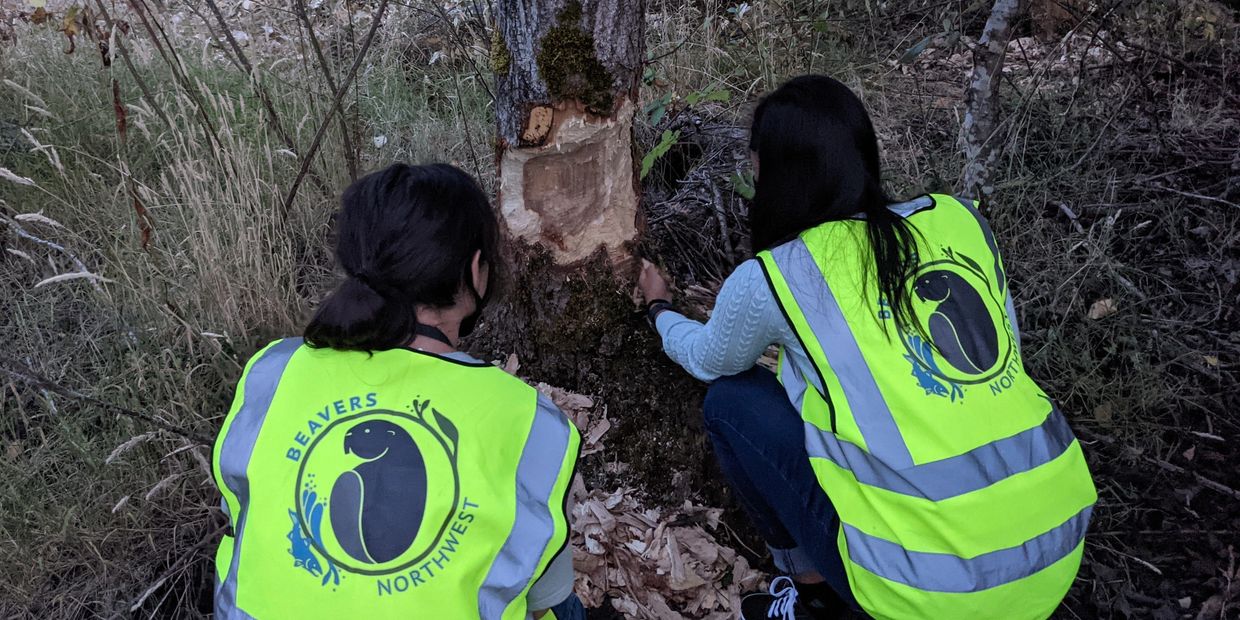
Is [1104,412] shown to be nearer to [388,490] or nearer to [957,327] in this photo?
[957,327]

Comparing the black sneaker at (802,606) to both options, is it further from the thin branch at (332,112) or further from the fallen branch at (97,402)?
the thin branch at (332,112)

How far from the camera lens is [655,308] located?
221 centimetres

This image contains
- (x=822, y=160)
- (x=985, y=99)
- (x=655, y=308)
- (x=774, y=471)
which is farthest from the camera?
(x=985, y=99)

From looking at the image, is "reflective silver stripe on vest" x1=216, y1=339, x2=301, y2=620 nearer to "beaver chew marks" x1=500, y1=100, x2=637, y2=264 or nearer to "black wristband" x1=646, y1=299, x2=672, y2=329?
"beaver chew marks" x1=500, y1=100, x2=637, y2=264

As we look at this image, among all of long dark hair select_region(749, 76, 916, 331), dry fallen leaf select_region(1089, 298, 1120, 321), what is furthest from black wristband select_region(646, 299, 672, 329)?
dry fallen leaf select_region(1089, 298, 1120, 321)

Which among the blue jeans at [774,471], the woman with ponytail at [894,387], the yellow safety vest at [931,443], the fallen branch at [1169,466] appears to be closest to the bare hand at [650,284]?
the blue jeans at [774,471]

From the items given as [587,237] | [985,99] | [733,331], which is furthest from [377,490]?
[985,99]

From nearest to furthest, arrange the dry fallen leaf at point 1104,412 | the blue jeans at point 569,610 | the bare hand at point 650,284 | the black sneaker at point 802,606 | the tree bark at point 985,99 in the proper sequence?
1. the blue jeans at point 569,610
2. the black sneaker at point 802,606
3. the bare hand at point 650,284
4. the dry fallen leaf at point 1104,412
5. the tree bark at point 985,99

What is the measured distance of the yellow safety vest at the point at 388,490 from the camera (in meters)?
1.23

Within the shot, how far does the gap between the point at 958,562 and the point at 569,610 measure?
741 mm

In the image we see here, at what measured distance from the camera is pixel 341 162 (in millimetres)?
3264

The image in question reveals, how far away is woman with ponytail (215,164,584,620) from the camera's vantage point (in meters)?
1.24

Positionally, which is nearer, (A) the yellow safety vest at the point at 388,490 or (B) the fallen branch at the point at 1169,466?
(A) the yellow safety vest at the point at 388,490

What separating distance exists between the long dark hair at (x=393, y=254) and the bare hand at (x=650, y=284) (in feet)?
2.96
